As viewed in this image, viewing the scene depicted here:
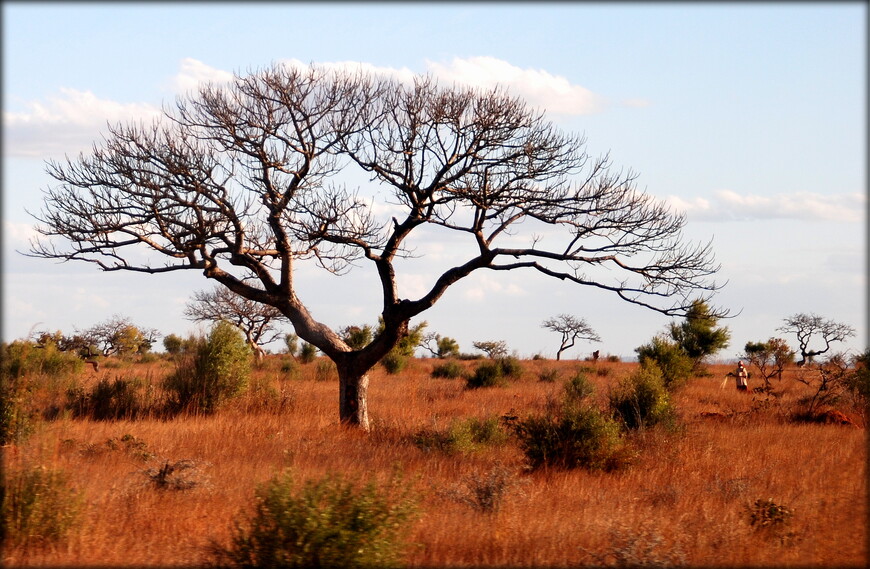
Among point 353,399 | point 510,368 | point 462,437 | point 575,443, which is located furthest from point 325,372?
point 575,443

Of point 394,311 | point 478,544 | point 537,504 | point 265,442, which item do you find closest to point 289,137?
point 394,311

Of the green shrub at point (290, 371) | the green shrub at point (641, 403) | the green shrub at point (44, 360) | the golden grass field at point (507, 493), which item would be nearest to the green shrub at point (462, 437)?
the golden grass field at point (507, 493)

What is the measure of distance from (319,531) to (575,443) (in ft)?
21.4

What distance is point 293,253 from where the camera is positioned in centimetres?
1619

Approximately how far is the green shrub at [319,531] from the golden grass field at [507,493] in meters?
0.55

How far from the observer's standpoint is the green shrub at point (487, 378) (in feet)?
89.4

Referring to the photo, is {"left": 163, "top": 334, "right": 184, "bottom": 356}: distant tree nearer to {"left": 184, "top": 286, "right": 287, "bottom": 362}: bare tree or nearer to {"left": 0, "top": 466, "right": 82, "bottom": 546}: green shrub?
{"left": 184, "top": 286, "right": 287, "bottom": 362}: bare tree

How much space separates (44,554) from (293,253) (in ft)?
31.9

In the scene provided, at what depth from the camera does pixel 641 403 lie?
621 inches

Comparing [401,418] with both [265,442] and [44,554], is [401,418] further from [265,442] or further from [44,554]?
[44,554]

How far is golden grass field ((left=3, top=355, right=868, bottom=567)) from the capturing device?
7.14m

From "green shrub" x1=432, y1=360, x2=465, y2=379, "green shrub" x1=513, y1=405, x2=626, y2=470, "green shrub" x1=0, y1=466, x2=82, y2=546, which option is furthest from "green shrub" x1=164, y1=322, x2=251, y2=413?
"green shrub" x1=432, y1=360, x2=465, y2=379

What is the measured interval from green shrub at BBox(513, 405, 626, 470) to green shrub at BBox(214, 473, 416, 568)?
5712mm

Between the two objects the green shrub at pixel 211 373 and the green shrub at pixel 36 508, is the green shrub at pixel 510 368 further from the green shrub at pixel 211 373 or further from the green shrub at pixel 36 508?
the green shrub at pixel 36 508
